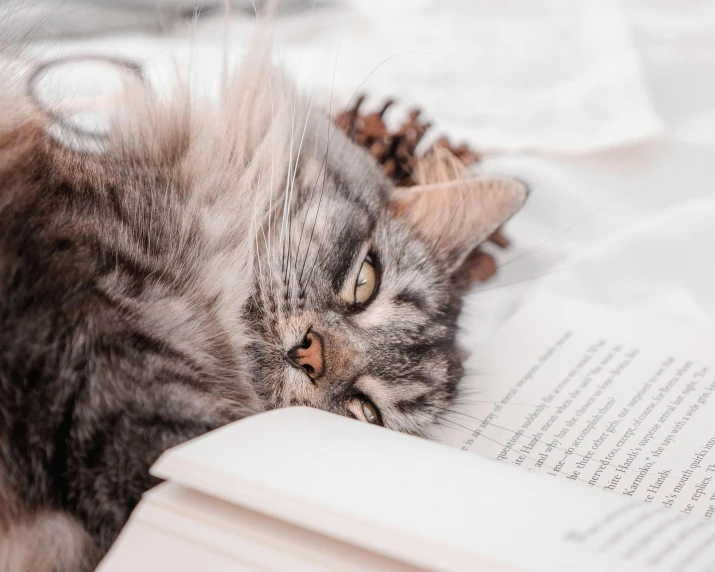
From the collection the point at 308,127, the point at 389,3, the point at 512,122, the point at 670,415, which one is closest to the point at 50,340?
the point at 308,127

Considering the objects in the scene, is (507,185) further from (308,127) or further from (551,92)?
(551,92)

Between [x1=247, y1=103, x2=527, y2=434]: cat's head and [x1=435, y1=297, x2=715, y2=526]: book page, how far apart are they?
2.6 inches

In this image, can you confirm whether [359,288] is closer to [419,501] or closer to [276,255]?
[276,255]

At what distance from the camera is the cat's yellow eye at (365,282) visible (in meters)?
0.98

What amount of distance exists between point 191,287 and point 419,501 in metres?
0.39

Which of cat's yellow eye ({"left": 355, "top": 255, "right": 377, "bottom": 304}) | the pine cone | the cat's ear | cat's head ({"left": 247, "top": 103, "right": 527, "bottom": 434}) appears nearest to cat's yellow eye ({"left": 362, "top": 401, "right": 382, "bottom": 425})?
cat's head ({"left": 247, "top": 103, "right": 527, "bottom": 434})

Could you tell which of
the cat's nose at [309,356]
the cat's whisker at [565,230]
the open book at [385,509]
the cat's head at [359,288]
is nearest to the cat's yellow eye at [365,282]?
the cat's head at [359,288]

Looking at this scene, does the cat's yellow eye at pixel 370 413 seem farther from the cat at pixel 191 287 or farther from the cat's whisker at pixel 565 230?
the cat's whisker at pixel 565 230

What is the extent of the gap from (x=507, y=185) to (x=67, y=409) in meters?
0.78

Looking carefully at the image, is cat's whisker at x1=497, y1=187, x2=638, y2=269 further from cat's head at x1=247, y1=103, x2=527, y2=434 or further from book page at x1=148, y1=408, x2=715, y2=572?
book page at x1=148, y1=408, x2=715, y2=572

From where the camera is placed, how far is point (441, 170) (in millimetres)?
1312

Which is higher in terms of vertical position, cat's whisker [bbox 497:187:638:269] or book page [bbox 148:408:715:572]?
book page [bbox 148:408:715:572]

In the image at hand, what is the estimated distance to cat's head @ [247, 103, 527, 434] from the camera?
2.88ft

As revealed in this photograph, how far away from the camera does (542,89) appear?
1.86 metres
